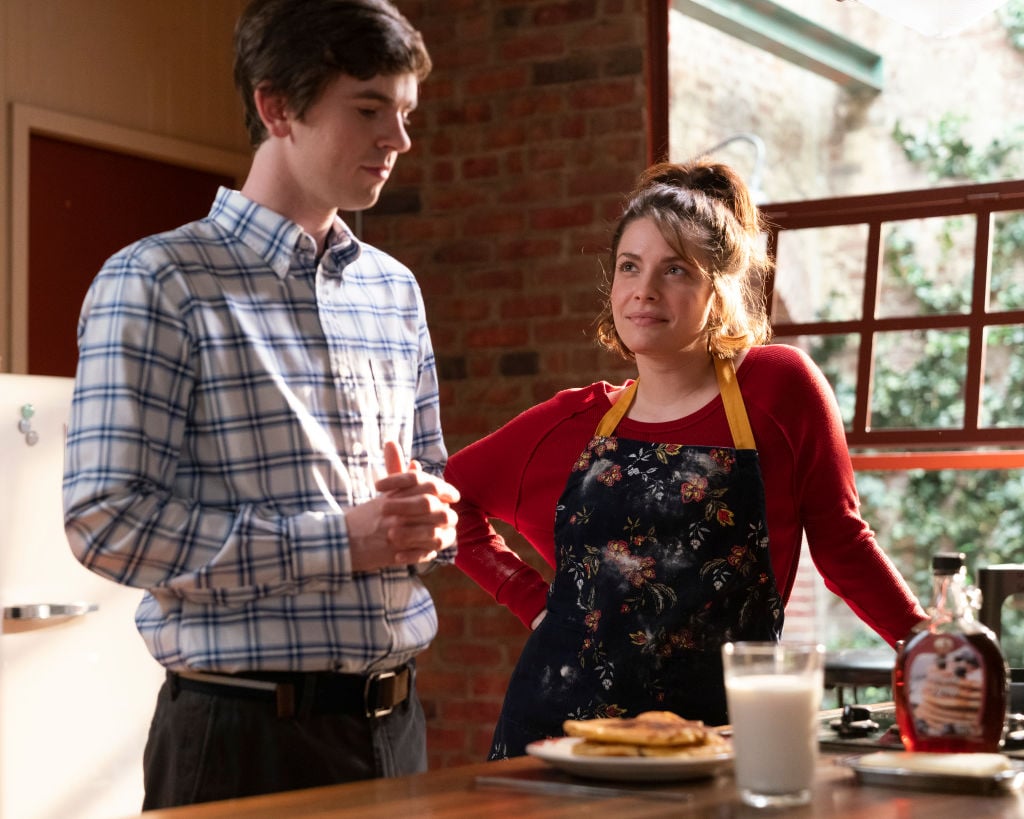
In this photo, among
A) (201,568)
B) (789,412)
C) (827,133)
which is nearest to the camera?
(201,568)

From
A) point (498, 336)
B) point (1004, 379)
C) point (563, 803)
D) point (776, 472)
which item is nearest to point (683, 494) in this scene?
point (776, 472)

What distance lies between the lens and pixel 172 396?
62.5 inches

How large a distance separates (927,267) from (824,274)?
292 millimetres

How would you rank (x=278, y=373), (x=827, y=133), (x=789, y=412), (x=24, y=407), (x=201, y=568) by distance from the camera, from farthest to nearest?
(x=827, y=133) → (x=24, y=407) → (x=789, y=412) → (x=278, y=373) → (x=201, y=568)

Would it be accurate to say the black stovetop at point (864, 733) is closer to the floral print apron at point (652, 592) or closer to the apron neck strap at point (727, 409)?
the floral print apron at point (652, 592)

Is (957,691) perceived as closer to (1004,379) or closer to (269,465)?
(269,465)

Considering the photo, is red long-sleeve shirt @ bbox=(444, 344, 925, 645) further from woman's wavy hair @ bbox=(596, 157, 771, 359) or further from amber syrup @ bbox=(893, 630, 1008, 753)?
amber syrup @ bbox=(893, 630, 1008, 753)

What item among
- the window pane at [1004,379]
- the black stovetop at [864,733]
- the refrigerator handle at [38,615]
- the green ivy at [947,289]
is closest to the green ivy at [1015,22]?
the green ivy at [947,289]

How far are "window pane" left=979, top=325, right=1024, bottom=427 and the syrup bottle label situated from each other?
241cm

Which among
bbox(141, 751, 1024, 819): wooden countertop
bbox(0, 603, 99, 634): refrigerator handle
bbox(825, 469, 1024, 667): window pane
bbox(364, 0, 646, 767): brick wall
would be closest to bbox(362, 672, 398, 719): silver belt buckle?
bbox(141, 751, 1024, 819): wooden countertop

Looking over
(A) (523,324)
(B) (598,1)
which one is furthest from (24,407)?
(B) (598,1)

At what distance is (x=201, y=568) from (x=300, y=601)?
13 cm

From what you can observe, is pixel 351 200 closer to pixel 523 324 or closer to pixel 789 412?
pixel 789 412

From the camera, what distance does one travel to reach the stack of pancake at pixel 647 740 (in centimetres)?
135
